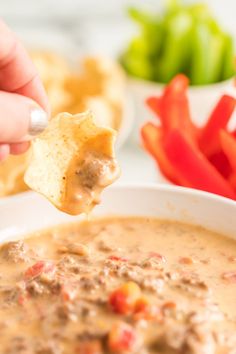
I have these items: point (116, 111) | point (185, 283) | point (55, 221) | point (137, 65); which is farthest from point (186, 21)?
point (185, 283)

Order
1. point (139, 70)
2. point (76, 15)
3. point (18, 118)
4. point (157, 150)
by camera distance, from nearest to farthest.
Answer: point (18, 118)
point (157, 150)
point (139, 70)
point (76, 15)

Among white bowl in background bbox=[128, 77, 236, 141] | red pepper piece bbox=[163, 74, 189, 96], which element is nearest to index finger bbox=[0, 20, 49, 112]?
red pepper piece bbox=[163, 74, 189, 96]

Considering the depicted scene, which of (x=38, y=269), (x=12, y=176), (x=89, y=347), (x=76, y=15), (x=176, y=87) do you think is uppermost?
(x=89, y=347)

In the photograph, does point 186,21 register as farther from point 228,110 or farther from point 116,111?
point 228,110

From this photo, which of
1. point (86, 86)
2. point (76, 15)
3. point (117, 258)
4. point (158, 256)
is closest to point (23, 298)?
point (117, 258)

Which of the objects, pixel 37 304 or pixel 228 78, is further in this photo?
pixel 228 78

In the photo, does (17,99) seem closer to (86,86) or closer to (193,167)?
(193,167)
